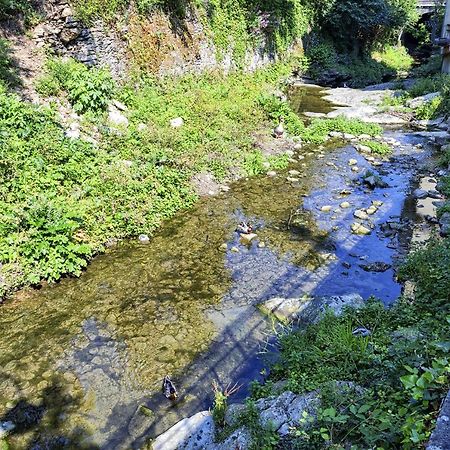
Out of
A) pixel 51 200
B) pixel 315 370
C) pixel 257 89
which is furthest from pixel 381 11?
pixel 315 370

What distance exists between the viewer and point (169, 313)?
21.5ft

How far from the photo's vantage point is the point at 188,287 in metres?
7.18

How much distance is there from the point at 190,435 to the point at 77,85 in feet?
30.7

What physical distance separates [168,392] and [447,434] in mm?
3488

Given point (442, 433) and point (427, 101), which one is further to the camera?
point (427, 101)

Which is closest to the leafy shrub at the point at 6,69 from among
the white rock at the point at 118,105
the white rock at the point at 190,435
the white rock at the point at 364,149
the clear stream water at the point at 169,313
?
the white rock at the point at 118,105

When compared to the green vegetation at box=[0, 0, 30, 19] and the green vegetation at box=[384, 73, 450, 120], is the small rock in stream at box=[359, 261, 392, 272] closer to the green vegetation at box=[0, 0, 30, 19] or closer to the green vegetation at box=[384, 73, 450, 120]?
the green vegetation at box=[0, 0, 30, 19]

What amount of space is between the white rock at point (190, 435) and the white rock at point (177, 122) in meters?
8.88

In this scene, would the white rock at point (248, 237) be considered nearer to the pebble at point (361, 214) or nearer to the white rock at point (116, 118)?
the pebble at point (361, 214)

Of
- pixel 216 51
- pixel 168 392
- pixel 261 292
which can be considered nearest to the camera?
pixel 168 392

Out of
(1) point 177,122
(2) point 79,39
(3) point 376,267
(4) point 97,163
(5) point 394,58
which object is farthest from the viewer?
(5) point 394,58

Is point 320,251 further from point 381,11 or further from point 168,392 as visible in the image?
point 381,11

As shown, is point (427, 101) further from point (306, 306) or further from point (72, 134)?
point (306, 306)

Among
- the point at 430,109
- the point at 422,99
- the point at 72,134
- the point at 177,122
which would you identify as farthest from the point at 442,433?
the point at 422,99
